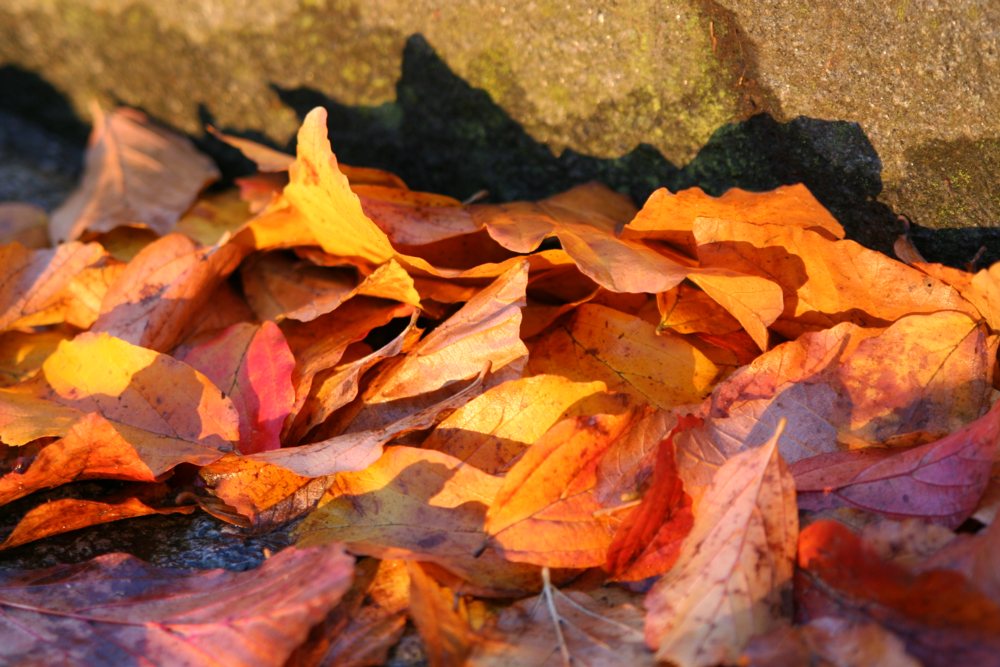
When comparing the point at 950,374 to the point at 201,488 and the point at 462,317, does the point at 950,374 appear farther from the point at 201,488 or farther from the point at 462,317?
the point at 201,488

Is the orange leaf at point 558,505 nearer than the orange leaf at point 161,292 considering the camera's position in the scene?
Yes

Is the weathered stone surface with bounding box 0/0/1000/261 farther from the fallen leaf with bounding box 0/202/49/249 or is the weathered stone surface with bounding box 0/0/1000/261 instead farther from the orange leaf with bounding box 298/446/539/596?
the orange leaf with bounding box 298/446/539/596

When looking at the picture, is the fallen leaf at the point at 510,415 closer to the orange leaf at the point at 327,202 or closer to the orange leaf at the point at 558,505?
the orange leaf at the point at 558,505

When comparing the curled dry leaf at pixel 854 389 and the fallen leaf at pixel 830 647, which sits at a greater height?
the curled dry leaf at pixel 854 389

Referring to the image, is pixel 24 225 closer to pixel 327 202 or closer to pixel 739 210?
pixel 327 202

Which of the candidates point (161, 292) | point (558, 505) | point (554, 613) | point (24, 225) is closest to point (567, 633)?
point (554, 613)

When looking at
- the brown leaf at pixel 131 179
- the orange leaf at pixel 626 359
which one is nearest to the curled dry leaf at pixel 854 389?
the orange leaf at pixel 626 359

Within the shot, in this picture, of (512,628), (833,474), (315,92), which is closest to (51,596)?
(512,628)
